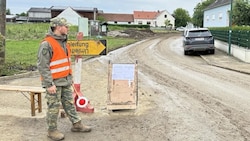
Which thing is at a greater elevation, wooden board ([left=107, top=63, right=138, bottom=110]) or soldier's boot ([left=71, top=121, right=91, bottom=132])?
wooden board ([left=107, top=63, right=138, bottom=110])

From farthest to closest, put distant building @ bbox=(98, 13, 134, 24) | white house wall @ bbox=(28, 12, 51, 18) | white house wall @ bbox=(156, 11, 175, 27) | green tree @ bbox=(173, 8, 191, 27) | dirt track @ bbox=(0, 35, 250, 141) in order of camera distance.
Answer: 1. white house wall @ bbox=(28, 12, 51, 18)
2. green tree @ bbox=(173, 8, 191, 27)
3. distant building @ bbox=(98, 13, 134, 24)
4. white house wall @ bbox=(156, 11, 175, 27)
5. dirt track @ bbox=(0, 35, 250, 141)

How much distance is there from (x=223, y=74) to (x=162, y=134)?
837cm

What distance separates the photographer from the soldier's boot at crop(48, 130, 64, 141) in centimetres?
586

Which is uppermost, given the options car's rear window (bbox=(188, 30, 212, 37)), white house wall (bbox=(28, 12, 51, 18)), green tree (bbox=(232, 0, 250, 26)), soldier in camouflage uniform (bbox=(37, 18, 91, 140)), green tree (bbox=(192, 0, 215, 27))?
white house wall (bbox=(28, 12, 51, 18))

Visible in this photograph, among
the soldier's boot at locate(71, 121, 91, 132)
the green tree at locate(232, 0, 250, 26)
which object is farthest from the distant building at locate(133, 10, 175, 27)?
the soldier's boot at locate(71, 121, 91, 132)

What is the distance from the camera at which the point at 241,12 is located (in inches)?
1114

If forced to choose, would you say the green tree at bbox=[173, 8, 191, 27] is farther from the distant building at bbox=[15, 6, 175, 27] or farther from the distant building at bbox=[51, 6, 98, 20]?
the distant building at bbox=[51, 6, 98, 20]

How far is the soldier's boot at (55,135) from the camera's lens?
586 cm

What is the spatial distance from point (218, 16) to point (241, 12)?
56.9 feet

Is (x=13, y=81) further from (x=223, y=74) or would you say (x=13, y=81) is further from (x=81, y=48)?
(x=223, y=74)

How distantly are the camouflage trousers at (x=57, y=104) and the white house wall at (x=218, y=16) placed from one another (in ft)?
119

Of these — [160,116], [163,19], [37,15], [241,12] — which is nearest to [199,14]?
[163,19]

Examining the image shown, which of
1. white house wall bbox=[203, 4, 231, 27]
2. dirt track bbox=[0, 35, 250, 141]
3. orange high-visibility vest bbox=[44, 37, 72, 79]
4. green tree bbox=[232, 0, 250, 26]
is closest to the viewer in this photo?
orange high-visibility vest bbox=[44, 37, 72, 79]

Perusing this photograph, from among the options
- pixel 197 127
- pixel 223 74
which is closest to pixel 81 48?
pixel 197 127
